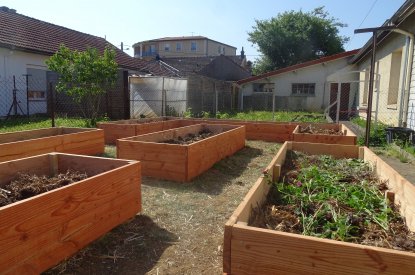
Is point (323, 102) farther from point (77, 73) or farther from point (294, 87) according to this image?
point (77, 73)

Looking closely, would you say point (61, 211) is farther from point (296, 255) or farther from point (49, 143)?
point (49, 143)

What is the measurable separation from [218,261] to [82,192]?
136 centimetres

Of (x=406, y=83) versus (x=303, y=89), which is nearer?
(x=406, y=83)

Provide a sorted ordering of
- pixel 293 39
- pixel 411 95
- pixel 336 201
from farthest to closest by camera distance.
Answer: pixel 293 39 → pixel 411 95 → pixel 336 201

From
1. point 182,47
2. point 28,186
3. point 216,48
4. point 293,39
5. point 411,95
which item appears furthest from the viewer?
point 216,48

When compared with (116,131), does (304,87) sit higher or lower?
higher

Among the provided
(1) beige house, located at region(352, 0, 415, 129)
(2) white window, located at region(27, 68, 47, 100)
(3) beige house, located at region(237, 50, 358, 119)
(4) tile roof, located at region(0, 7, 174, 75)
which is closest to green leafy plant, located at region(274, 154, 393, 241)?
(1) beige house, located at region(352, 0, 415, 129)

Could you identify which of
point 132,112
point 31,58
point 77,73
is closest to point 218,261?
point 77,73

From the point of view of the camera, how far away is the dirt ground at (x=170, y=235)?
9.19 feet

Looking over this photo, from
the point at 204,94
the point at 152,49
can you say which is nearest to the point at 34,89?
the point at 204,94

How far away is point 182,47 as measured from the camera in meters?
56.7

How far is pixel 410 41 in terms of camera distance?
8555 mm

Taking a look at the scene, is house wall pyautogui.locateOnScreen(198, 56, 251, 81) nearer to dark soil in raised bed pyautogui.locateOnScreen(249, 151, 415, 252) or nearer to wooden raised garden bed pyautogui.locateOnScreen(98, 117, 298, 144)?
wooden raised garden bed pyautogui.locateOnScreen(98, 117, 298, 144)

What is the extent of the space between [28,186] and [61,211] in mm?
716
